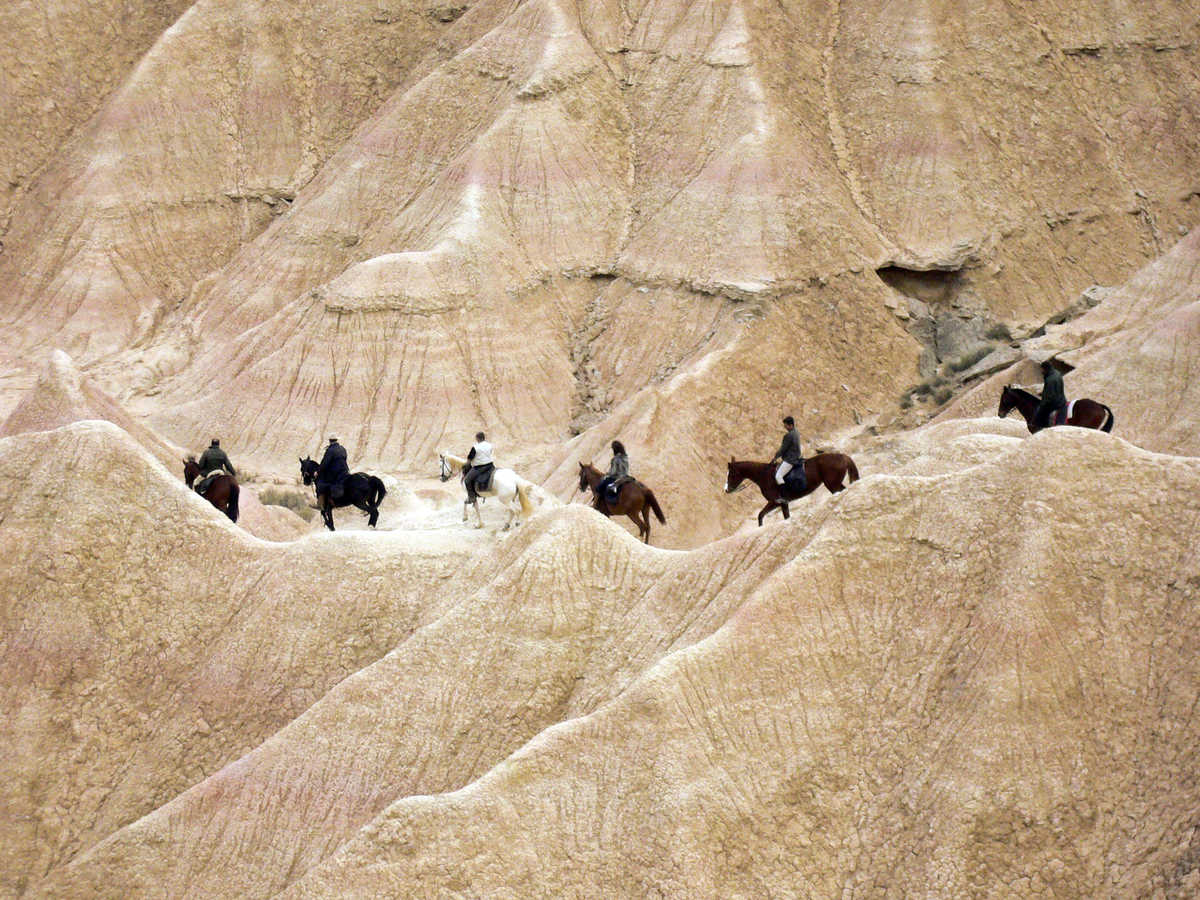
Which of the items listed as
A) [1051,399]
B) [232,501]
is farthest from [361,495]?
[1051,399]

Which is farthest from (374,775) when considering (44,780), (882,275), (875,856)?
(882,275)

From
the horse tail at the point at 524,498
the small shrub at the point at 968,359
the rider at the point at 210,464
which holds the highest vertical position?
the horse tail at the point at 524,498

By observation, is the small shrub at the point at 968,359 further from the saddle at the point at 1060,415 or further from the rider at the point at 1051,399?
the saddle at the point at 1060,415

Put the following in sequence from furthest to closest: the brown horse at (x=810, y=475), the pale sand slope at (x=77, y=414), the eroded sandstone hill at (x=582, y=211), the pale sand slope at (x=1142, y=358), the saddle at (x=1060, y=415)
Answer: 1. the eroded sandstone hill at (x=582, y=211)
2. the pale sand slope at (x=1142, y=358)
3. the pale sand slope at (x=77, y=414)
4. the brown horse at (x=810, y=475)
5. the saddle at (x=1060, y=415)

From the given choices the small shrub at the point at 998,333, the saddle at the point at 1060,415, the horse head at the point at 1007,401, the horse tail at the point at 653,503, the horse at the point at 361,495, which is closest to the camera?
the saddle at the point at 1060,415

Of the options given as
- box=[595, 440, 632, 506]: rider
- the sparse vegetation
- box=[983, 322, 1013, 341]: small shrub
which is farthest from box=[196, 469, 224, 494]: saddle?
box=[983, 322, 1013, 341]: small shrub

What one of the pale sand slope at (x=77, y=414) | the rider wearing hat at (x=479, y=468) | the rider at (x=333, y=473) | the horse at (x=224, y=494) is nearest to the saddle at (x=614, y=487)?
the rider at (x=333, y=473)

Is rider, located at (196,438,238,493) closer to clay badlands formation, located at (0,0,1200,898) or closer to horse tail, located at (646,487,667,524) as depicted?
clay badlands formation, located at (0,0,1200,898)
